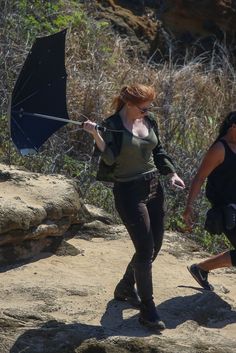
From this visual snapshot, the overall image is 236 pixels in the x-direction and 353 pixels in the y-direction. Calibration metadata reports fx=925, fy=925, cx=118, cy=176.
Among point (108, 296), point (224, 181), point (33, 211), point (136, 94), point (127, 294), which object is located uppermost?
point (136, 94)

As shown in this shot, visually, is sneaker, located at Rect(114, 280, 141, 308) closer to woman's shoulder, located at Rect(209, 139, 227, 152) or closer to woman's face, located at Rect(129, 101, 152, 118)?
woman's shoulder, located at Rect(209, 139, 227, 152)

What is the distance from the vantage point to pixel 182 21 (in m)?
12.8

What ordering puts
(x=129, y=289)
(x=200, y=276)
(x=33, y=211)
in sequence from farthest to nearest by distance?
(x=33, y=211) < (x=200, y=276) < (x=129, y=289)

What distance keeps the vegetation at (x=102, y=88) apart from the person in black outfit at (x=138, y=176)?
2.34 meters

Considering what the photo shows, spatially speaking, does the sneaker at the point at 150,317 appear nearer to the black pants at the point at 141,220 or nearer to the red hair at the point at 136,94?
the black pants at the point at 141,220

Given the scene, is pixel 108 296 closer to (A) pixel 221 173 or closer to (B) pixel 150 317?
(B) pixel 150 317

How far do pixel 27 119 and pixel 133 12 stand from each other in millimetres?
7600

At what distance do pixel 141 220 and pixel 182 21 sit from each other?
7.85 m

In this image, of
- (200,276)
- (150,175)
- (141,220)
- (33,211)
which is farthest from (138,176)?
(33,211)

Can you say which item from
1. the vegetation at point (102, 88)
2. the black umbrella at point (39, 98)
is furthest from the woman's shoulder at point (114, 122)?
the vegetation at point (102, 88)

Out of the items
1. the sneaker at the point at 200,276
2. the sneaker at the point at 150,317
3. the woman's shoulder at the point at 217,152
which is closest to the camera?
the sneaker at the point at 150,317

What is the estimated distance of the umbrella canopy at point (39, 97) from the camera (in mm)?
5469

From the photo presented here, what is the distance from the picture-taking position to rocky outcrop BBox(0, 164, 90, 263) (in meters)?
6.38

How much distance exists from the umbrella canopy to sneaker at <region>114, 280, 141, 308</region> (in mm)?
1037
